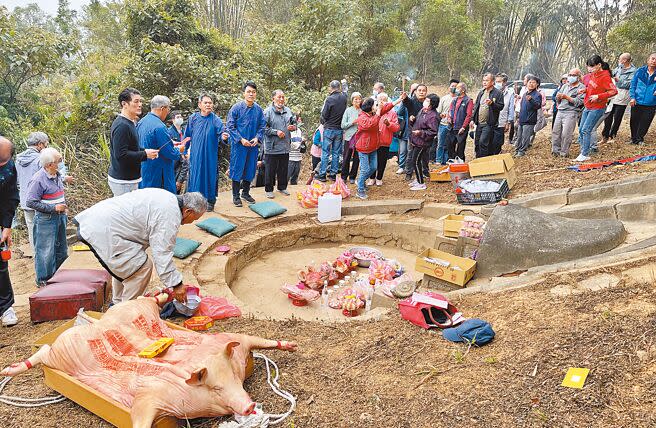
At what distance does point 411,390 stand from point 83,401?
1.90 metres

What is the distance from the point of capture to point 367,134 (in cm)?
702

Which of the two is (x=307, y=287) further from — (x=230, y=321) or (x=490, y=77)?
(x=490, y=77)

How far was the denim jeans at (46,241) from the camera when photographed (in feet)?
14.6

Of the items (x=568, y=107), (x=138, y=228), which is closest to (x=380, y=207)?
(x=568, y=107)

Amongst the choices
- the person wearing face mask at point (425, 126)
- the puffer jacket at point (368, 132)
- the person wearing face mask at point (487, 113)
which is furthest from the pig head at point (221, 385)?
the person wearing face mask at point (487, 113)

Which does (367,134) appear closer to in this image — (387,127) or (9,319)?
(387,127)

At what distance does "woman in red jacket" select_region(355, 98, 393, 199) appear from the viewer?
22.7ft

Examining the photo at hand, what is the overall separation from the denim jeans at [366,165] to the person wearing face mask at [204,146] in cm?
220

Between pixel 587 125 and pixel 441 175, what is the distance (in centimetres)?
247

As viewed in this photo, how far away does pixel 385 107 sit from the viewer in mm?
7156

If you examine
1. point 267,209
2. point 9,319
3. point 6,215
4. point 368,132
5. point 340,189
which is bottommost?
point 9,319

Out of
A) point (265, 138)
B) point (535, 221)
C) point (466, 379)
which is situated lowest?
point (466, 379)

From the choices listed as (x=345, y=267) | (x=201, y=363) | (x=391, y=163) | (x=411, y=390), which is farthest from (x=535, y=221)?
(x=391, y=163)

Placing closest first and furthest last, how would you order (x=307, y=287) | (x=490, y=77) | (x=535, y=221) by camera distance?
(x=535, y=221) → (x=307, y=287) → (x=490, y=77)
